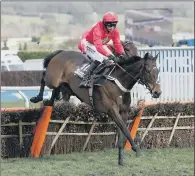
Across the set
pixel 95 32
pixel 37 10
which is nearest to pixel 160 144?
pixel 95 32

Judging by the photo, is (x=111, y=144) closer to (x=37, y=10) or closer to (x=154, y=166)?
(x=154, y=166)

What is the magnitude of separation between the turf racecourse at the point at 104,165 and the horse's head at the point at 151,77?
96cm

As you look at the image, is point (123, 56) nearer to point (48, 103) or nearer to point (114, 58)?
point (114, 58)

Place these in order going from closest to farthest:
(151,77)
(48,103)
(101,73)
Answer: (151,77) < (101,73) < (48,103)

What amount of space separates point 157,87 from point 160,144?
2125 mm

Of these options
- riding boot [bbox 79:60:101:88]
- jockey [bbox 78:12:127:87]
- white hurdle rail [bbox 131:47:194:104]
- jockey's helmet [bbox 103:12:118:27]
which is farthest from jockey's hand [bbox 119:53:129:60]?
white hurdle rail [bbox 131:47:194:104]

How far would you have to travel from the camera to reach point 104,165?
7691 millimetres

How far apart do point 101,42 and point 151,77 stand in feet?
2.80

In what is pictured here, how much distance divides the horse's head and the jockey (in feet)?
1.69

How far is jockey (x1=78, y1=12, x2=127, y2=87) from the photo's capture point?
806 cm

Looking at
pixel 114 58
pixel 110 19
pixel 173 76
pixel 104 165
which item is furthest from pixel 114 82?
pixel 173 76

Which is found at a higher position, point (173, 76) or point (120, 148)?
point (173, 76)

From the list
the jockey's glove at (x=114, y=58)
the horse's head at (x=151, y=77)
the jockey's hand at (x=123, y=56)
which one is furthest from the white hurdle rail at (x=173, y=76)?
the horse's head at (x=151, y=77)

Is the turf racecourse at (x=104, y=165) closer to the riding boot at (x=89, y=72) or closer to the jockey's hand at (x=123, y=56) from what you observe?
the riding boot at (x=89, y=72)
